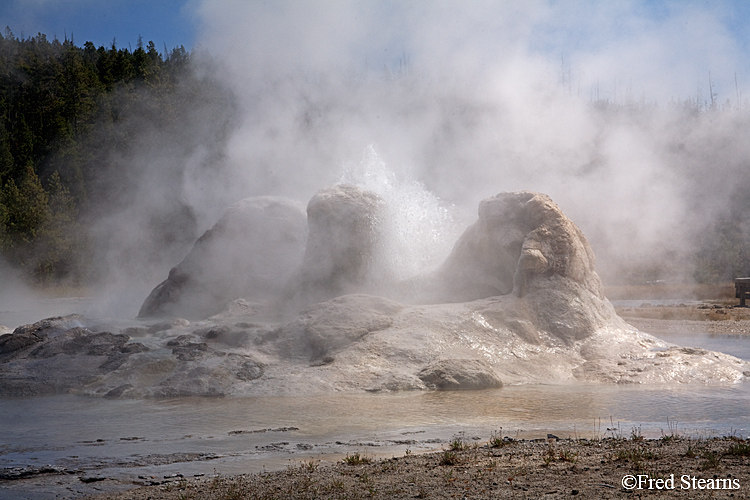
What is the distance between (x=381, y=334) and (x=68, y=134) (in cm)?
3788

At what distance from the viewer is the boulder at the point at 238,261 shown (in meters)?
13.2

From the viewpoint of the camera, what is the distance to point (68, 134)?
40500mm

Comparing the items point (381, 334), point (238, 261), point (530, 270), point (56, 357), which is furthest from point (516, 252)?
point (56, 357)

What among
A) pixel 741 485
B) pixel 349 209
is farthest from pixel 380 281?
pixel 741 485

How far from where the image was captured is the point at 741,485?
3.50 m

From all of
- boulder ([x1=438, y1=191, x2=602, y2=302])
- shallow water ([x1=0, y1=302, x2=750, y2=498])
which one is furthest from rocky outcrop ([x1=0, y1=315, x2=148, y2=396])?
boulder ([x1=438, y1=191, x2=602, y2=302])

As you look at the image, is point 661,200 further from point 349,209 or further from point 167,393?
point 167,393

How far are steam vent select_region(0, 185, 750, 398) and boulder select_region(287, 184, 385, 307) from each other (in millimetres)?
25

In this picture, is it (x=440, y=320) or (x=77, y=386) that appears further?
(x=440, y=320)

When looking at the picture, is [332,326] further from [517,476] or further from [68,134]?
[68,134]

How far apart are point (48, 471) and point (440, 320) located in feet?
18.3

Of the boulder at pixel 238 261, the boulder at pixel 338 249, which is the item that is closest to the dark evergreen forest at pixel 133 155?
the boulder at pixel 238 261

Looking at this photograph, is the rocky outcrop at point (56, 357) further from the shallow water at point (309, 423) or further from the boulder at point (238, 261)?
the boulder at point (238, 261)

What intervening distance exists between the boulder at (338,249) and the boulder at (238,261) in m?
1.20
